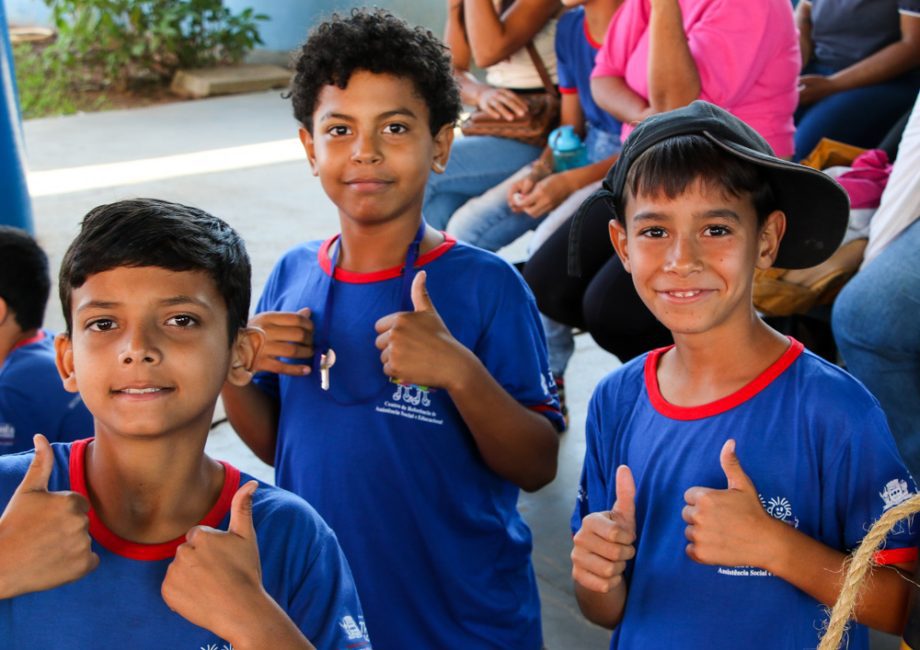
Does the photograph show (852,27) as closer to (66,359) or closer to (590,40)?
(590,40)

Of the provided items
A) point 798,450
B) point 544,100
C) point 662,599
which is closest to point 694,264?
point 798,450

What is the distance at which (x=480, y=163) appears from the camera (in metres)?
3.65

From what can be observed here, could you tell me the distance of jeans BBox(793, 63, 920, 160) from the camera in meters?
3.39

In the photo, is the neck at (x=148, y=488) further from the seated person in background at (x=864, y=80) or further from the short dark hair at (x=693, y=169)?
the seated person in background at (x=864, y=80)

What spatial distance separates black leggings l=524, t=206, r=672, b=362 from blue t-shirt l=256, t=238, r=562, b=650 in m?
0.72

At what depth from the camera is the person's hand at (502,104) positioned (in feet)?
11.9

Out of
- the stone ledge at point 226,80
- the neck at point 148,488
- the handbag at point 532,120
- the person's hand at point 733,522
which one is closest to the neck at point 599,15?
the handbag at point 532,120

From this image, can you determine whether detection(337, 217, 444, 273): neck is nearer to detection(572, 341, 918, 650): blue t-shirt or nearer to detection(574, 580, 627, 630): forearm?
detection(572, 341, 918, 650): blue t-shirt

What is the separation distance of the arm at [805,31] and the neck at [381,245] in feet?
6.86

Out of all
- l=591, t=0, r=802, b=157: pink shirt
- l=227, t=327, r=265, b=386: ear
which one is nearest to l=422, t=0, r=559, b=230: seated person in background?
l=591, t=0, r=802, b=157: pink shirt

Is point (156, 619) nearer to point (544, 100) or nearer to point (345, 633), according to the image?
point (345, 633)

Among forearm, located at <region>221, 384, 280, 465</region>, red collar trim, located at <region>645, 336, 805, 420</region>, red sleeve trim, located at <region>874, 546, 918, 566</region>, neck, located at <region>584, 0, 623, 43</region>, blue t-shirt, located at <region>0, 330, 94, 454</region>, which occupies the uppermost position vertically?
neck, located at <region>584, 0, 623, 43</region>

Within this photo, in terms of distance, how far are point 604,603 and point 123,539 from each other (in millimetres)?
675

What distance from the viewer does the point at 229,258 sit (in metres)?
1.64
